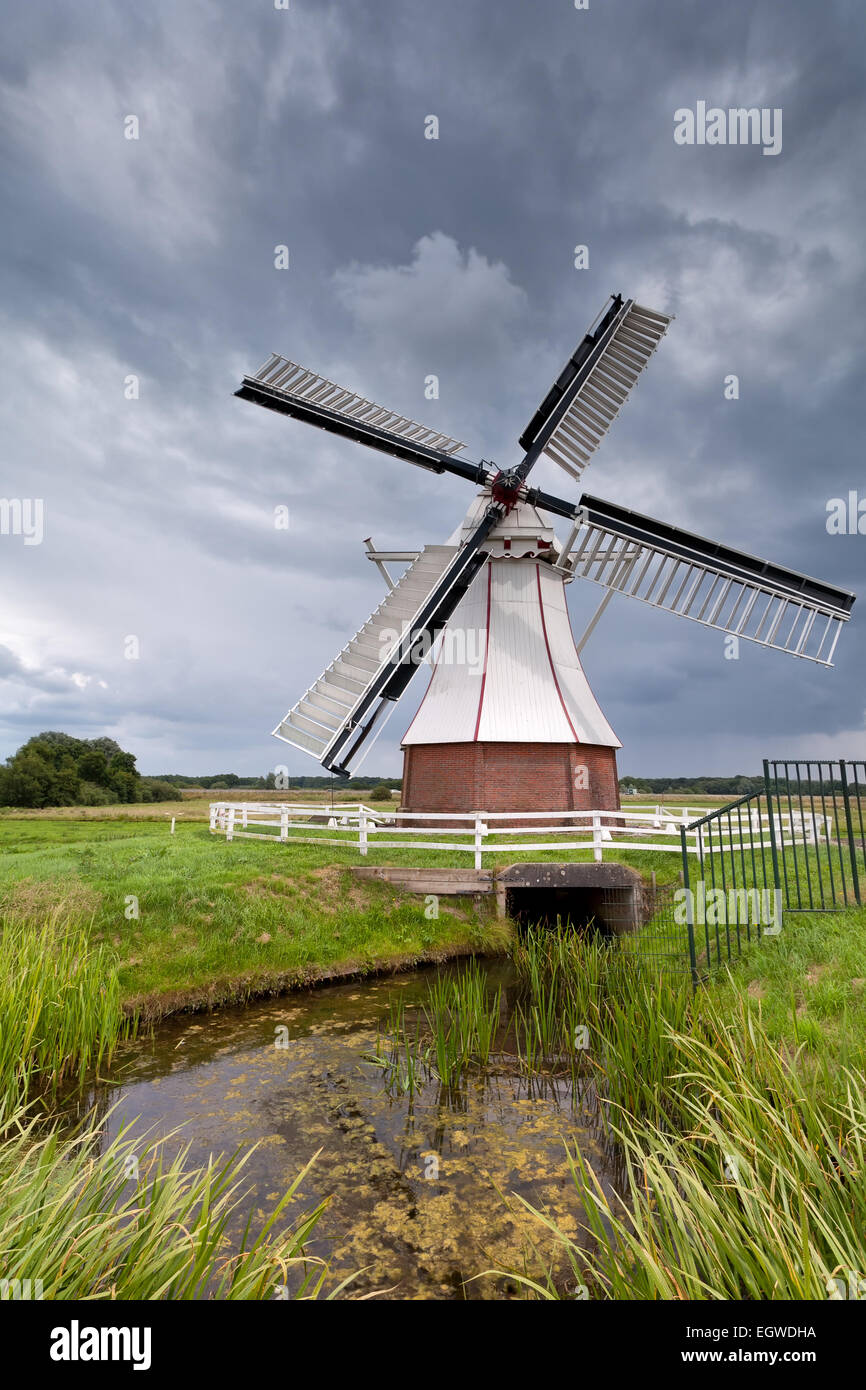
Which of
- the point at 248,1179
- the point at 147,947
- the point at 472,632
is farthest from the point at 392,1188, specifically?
the point at 472,632

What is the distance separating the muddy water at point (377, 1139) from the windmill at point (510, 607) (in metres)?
8.14

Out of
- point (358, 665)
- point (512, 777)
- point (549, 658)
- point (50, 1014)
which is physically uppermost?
point (549, 658)

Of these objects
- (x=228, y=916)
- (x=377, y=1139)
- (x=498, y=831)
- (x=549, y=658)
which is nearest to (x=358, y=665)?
(x=549, y=658)

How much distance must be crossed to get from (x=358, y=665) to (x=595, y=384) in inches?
363

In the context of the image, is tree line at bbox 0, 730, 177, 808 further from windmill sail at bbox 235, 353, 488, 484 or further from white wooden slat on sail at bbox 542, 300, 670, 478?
white wooden slat on sail at bbox 542, 300, 670, 478

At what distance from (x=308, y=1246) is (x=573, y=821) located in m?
12.4

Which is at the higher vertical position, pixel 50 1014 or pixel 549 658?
pixel 549 658

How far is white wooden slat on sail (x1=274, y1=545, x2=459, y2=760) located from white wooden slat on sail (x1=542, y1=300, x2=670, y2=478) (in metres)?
4.09

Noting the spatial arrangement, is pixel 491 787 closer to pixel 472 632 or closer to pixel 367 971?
pixel 472 632

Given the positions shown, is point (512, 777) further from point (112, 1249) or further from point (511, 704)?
point (112, 1249)

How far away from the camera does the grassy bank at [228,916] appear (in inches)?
348

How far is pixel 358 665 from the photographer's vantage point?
52.3 ft

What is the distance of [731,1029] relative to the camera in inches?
198
